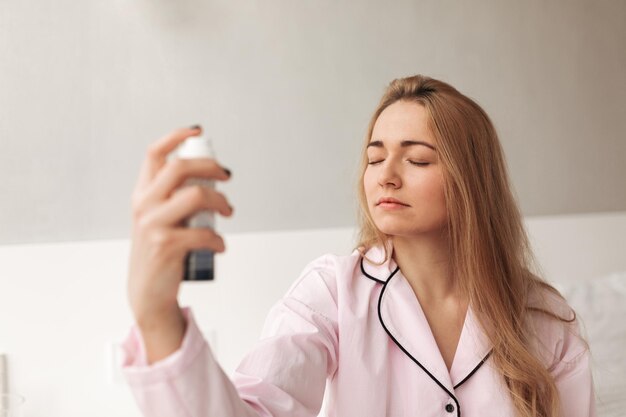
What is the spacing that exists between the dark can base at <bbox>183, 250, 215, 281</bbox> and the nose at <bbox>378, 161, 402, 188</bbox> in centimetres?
53

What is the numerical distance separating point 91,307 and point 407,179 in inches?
37.1

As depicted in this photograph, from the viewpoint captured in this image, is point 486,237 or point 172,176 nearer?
point 172,176

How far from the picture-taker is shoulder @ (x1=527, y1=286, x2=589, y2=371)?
138 centimetres

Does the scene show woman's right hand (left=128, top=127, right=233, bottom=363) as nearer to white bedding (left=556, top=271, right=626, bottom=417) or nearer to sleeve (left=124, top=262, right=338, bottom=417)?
sleeve (left=124, top=262, right=338, bottom=417)

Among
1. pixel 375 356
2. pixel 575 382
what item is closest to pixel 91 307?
pixel 375 356

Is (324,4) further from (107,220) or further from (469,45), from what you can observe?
(107,220)

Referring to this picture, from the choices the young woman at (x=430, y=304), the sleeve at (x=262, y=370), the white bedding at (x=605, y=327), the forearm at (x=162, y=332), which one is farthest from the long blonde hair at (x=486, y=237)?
the forearm at (x=162, y=332)

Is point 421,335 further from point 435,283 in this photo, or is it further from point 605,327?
point 605,327

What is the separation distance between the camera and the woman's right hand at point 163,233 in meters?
0.77

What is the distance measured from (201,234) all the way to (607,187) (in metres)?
2.01

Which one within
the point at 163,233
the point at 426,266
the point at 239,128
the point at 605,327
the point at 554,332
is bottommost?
the point at 605,327

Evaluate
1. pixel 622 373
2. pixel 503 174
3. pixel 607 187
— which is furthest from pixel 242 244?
pixel 607 187

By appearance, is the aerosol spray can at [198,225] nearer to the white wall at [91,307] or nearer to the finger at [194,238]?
the finger at [194,238]

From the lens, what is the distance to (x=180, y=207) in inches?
29.8
